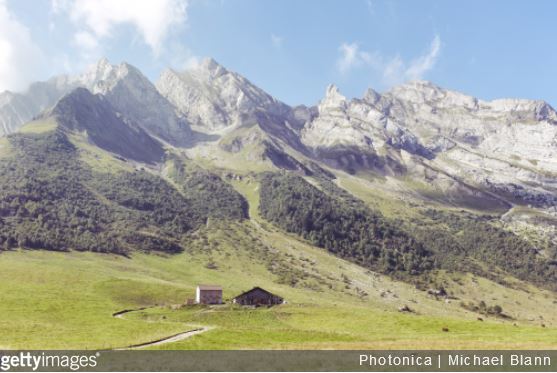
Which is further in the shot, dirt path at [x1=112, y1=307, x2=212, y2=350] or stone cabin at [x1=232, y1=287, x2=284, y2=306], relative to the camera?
stone cabin at [x1=232, y1=287, x2=284, y2=306]

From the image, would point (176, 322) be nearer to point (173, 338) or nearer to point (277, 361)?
point (173, 338)

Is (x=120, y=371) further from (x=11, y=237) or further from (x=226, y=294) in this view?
(x=11, y=237)

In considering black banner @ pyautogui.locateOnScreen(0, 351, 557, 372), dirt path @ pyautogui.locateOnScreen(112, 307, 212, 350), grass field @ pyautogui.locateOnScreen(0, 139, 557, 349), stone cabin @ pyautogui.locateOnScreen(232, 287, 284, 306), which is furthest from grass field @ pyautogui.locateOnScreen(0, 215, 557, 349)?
stone cabin @ pyautogui.locateOnScreen(232, 287, 284, 306)

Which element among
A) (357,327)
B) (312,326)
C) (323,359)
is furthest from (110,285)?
(323,359)

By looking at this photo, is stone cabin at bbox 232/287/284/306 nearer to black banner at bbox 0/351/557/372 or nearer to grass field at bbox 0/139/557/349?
grass field at bbox 0/139/557/349

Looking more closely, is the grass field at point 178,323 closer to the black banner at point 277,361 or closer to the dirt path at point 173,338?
the dirt path at point 173,338

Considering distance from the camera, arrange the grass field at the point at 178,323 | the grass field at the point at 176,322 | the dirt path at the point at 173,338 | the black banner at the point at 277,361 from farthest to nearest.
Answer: the grass field at the point at 176,322, the grass field at the point at 178,323, the dirt path at the point at 173,338, the black banner at the point at 277,361

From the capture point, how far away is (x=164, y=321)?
94812 mm

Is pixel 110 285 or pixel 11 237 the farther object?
pixel 11 237

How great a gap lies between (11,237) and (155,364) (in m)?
174

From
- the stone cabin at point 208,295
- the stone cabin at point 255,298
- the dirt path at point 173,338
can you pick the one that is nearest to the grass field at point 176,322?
the dirt path at point 173,338

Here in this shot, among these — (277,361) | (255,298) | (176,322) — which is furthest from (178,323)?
(277,361)

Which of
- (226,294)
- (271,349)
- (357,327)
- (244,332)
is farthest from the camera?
(226,294)

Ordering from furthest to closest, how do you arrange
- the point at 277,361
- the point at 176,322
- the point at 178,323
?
the point at 176,322 < the point at 178,323 < the point at 277,361
